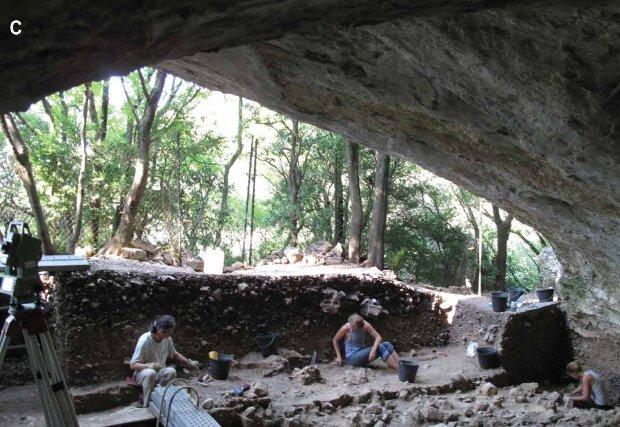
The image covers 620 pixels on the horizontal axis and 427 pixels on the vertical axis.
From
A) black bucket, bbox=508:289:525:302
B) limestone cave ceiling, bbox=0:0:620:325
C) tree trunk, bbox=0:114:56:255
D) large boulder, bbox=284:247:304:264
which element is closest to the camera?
limestone cave ceiling, bbox=0:0:620:325

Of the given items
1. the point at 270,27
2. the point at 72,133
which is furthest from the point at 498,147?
the point at 72,133

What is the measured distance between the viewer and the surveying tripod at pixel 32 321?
2193mm

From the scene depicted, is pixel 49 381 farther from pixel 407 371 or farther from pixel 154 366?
pixel 407 371

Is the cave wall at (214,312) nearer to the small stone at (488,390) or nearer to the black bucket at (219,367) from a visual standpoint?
the black bucket at (219,367)

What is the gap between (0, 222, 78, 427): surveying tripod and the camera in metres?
2.19


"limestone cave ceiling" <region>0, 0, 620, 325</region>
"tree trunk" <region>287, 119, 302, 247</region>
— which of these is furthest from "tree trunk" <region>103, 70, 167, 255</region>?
"tree trunk" <region>287, 119, 302, 247</region>

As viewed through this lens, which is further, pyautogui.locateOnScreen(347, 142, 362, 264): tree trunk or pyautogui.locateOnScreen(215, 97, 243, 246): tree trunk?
pyautogui.locateOnScreen(215, 97, 243, 246): tree trunk

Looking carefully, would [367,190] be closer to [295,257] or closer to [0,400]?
[295,257]

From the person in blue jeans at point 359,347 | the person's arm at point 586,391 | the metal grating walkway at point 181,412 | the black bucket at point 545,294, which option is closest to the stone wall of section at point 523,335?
the black bucket at point 545,294

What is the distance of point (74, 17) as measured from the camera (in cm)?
120

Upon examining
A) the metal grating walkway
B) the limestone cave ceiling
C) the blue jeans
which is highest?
the limestone cave ceiling

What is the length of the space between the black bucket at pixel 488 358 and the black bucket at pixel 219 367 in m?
3.91

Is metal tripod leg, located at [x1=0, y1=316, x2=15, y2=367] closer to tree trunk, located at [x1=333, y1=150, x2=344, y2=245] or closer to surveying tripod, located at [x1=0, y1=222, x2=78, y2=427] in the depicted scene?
surveying tripod, located at [x1=0, y1=222, x2=78, y2=427]

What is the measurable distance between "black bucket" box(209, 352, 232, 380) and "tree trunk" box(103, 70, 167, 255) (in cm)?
367
